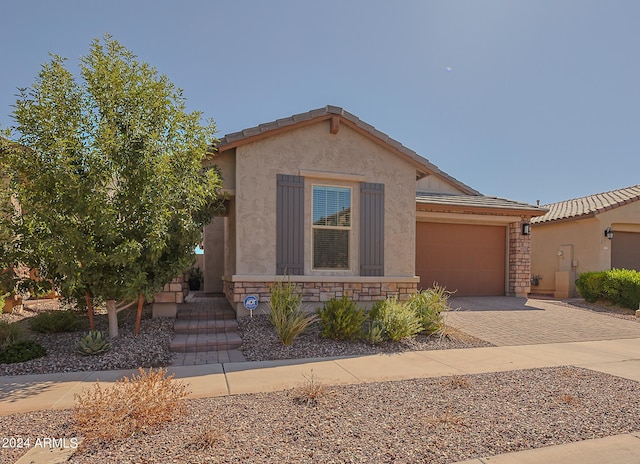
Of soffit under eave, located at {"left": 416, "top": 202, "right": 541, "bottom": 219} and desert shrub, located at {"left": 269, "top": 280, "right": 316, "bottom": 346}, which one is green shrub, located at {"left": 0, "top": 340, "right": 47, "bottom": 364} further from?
soffit under eave, located at {"left": 416, "top": 202, "right": 541, "bottom": 219}

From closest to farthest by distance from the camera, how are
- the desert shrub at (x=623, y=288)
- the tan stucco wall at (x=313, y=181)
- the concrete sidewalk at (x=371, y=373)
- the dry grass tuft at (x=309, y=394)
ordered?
the concrete sidewalk at (x=371, y=373) → the dry grass tuft at (x=309, y=394) → the tan stucco wall at (x=313, y=181) → the desert shrub at (x=623, y=288)

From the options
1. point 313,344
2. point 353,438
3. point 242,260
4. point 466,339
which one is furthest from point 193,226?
point 466,339

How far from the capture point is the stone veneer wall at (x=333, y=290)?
290 inches

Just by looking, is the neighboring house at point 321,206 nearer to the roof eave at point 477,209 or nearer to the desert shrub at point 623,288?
the roof eave at point 477,209

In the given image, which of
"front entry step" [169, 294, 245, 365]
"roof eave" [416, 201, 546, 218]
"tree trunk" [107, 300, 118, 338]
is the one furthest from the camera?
"roof eave" [416, 201, 546, 218]

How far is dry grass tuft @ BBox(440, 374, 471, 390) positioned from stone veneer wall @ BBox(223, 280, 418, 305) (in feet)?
9.80

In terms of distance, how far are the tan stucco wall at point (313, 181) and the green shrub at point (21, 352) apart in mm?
3372

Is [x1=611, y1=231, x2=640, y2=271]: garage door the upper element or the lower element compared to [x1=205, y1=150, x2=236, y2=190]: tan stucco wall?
lower

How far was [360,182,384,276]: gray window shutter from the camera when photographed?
812 centimetres

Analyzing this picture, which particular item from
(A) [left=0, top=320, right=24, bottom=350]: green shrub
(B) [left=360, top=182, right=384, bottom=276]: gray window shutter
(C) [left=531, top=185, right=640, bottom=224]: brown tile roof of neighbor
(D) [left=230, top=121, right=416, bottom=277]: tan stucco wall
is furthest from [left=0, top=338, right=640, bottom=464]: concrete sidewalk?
(C) [left=531, top=185, right=640, bottom=224]: brown tile roof of neighbor

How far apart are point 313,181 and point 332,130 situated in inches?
47.2

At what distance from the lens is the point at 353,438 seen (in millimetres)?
3029

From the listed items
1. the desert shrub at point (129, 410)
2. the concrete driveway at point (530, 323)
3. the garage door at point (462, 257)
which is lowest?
the concrete driveway at point (530, 323)

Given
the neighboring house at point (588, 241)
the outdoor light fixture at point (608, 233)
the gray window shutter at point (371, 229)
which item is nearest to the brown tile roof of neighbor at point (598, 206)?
the neighboring house at point (588, 241)
